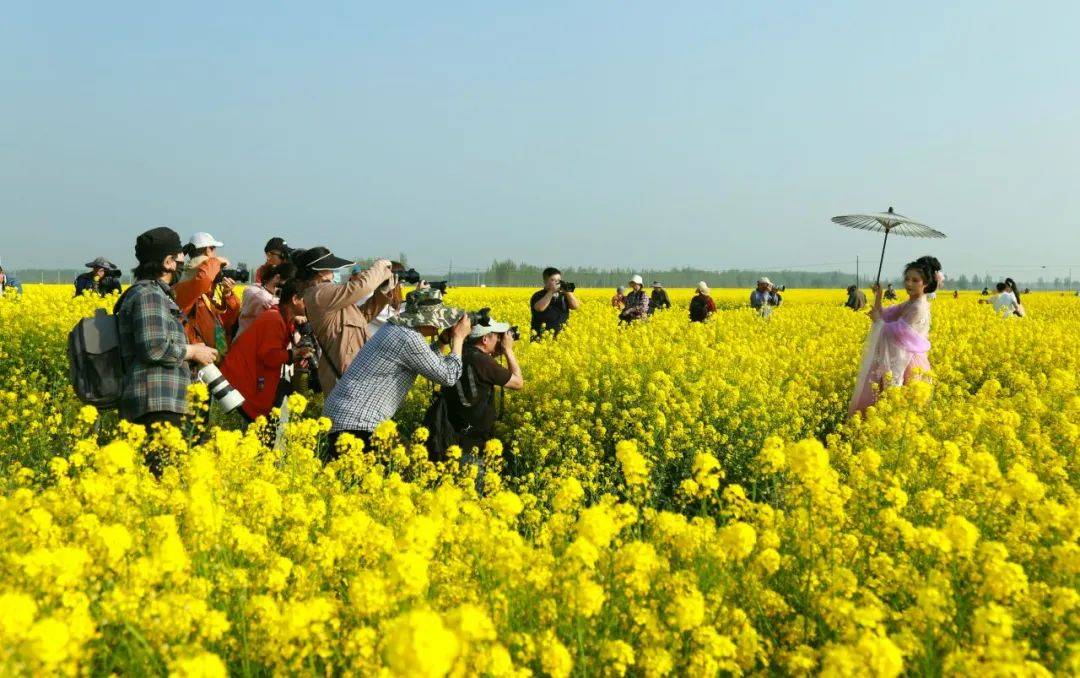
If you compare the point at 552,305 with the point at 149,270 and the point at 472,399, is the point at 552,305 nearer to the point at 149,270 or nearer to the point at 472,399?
the point at 472,399

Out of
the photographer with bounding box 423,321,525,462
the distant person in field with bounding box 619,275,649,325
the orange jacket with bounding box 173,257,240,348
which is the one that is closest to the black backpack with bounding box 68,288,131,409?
the orange jacket with bounding box 173,257,240,348

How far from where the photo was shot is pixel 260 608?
2.34 meters

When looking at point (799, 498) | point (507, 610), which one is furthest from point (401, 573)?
point (799, 498)

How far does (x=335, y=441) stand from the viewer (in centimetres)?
512

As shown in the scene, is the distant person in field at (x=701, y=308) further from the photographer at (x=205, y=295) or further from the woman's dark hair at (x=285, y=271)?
the woman's dark hair at (x=285, y=271)

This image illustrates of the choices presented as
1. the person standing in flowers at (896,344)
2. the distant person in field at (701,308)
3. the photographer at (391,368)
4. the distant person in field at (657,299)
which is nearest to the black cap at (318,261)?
the photographer at (391,368)

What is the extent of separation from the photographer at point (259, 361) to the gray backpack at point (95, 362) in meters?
1.07

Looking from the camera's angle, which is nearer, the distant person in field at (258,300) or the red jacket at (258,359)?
the red jacket at (258,359)

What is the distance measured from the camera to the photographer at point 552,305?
10930mm

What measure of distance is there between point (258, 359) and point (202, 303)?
4.47 ft

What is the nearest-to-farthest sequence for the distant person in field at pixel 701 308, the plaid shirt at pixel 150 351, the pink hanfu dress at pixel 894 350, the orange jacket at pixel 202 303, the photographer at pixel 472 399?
the plaid shirt at pixel 150 351
the photographer at pixel 472 399
the orange jacket at pixel 202 303
the pink hanfu dress at pixel 894 350
the distant person in field at pixel 701 308

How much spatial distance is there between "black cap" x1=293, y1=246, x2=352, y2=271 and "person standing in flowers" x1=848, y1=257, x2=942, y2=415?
4156 mm

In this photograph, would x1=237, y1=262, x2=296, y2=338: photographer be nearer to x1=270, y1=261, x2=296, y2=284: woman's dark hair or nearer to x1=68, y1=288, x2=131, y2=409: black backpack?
x1=270, y1=261, x2=296, y2=284: woman's dark hair

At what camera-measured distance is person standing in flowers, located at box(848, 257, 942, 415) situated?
693cm
